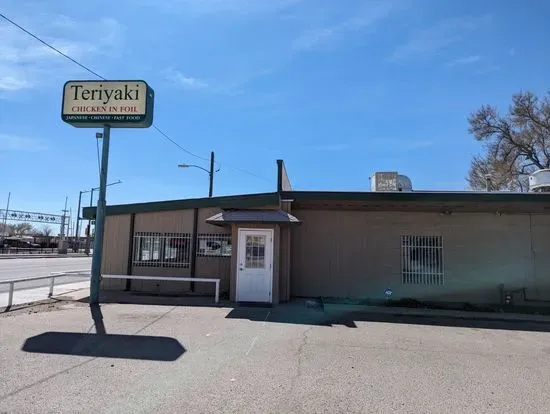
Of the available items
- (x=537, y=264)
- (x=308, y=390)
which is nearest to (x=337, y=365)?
(x=308, y=390)

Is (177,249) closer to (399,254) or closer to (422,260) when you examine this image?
(399,254)

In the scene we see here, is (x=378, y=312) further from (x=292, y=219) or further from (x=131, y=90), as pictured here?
(x=131, y=90)

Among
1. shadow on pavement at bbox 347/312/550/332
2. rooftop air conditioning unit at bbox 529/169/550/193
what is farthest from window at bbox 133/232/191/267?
rooftop air conditioning unit at bbox 529/169/550/193

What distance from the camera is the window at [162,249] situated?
1472 cm

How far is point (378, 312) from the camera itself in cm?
1156

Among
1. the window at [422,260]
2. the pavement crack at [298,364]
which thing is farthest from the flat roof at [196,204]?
the pavement crack at [298,364]

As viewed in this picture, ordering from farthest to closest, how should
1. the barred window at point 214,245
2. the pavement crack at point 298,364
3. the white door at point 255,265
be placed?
the barred window at point 214,245, the white door at point 255,265, the pavement crack at point 298,364

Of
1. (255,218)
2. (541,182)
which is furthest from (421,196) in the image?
(541,182)

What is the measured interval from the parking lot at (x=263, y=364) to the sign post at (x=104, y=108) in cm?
395

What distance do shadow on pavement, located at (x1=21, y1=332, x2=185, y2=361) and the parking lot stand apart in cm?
3

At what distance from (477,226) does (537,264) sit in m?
2.18

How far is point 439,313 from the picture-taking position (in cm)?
1159

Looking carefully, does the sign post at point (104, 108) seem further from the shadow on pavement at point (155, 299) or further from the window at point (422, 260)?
the window at point (422, 260)

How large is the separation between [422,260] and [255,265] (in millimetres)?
5609
